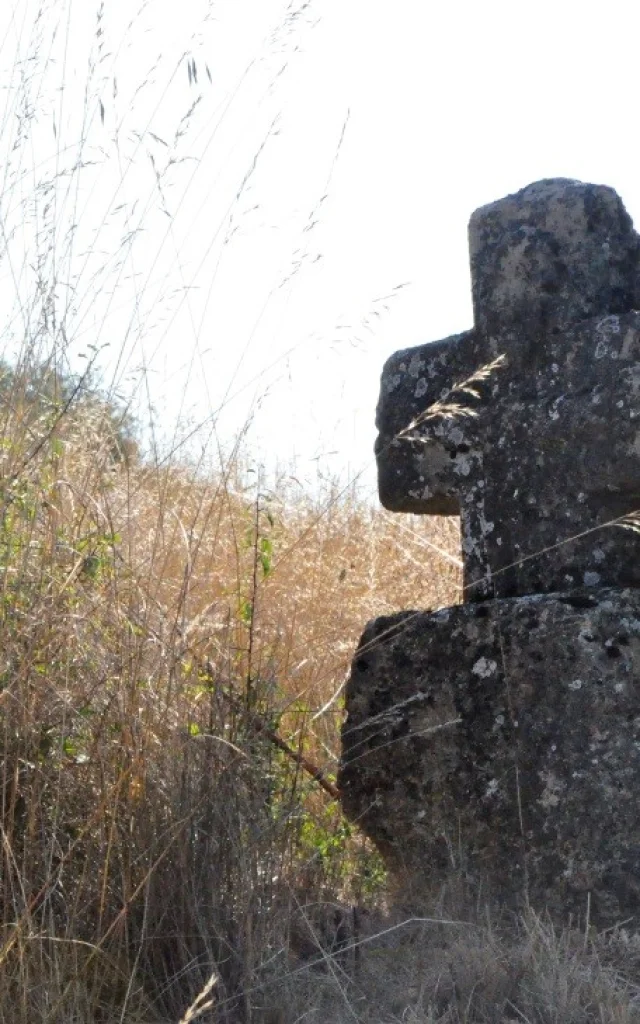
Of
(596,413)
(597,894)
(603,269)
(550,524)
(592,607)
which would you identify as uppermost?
(603,269)

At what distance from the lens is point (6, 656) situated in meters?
2.28

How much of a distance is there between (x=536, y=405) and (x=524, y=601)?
17.1 inches

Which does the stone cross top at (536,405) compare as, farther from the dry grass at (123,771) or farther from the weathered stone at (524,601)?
the dry grass at (123,771)

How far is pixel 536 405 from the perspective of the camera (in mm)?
2781

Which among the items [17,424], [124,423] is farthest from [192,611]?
[17,424]

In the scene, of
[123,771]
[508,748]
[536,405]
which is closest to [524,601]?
[508,748]

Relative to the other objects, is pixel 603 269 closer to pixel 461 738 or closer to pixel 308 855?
pixel 461 738

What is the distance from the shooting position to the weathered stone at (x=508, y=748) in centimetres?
245

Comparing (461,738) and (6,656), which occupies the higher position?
(6,656)

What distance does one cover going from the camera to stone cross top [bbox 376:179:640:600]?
2660 mm

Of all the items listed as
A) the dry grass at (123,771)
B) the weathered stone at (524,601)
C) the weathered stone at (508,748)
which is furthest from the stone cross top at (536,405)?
the dry grass at (123,771)

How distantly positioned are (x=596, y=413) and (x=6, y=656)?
1.25 meters

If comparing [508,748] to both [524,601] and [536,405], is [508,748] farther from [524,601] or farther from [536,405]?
[536,405]

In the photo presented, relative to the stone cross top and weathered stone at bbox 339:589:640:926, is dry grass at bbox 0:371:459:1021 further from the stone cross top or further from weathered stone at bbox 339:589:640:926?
the stone cross top
